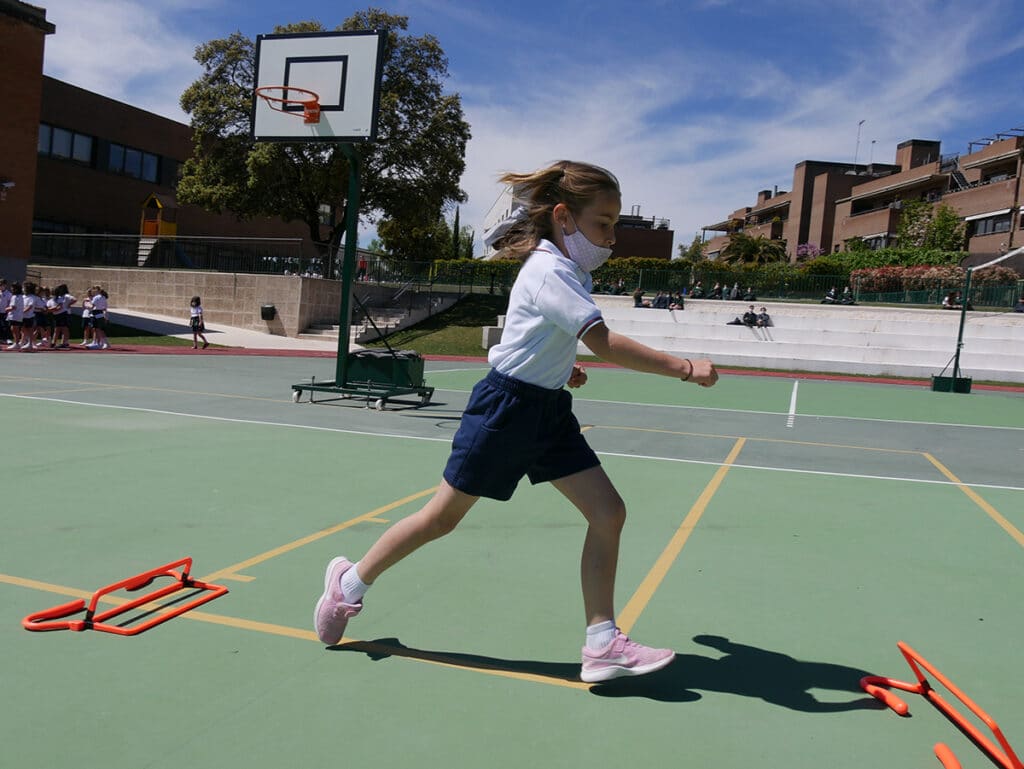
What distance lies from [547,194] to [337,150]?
34874 mm

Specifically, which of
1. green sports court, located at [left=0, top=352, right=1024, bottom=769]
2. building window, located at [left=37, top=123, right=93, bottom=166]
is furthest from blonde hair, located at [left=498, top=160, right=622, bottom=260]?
building window, located at [left=37, top=123, right=93, bottom=166]

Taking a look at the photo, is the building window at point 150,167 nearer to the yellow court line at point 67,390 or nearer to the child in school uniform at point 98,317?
the child in school uniform at point 98,317

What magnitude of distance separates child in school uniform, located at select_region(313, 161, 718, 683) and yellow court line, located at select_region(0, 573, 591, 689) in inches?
9.5

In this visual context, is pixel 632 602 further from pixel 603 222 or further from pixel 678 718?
pixel 603 222

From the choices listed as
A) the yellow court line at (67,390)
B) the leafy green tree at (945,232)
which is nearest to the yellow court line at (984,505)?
the yellow court line at (67,390)

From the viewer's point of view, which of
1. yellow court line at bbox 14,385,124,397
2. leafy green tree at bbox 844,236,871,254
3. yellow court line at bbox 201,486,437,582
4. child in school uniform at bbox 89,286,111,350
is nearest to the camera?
yellow court line at bbox 201,486,437,582

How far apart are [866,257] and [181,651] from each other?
5716cm

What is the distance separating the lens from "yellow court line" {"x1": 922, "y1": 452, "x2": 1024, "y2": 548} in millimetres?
6076

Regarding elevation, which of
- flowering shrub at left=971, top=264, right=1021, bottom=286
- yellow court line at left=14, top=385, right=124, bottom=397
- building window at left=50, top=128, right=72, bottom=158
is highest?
building window at left=50, top=128, right=72, bottom=158

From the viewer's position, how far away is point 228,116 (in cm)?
3594

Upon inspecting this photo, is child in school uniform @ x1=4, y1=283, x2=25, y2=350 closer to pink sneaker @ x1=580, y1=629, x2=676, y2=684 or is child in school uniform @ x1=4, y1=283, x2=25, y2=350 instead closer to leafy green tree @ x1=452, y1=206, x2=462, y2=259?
pink sneaker @ x1=580, y1=629, x2=676, y2=684

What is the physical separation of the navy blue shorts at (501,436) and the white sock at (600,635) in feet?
2.07

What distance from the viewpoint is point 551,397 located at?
3162 mm

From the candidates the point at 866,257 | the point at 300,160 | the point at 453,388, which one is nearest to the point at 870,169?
the point at 866,257
